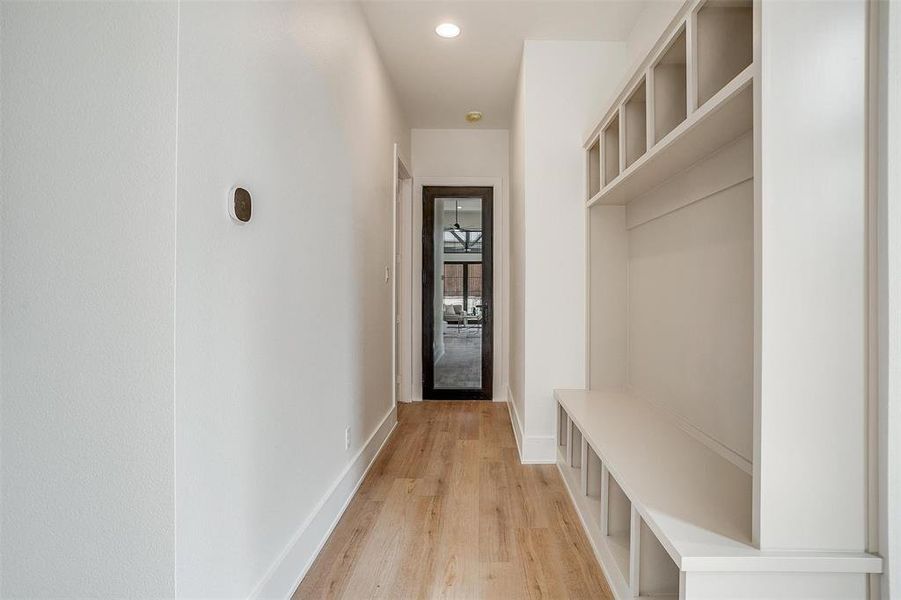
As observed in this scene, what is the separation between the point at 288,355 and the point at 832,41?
5.43 feet

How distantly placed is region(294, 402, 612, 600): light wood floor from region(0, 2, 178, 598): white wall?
86 cm

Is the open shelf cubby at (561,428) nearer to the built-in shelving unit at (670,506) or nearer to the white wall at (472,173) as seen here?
the built-in shelving unit at (670,506)

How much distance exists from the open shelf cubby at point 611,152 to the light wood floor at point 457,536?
163cm

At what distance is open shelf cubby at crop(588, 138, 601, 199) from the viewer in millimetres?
2564

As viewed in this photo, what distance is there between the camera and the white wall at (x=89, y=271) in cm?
94

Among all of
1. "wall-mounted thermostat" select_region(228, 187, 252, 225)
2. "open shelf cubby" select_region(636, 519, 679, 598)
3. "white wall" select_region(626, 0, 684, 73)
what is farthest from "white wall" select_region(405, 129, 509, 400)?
"wall-mounted thermostat" select_region(228, 187, 252, 225)

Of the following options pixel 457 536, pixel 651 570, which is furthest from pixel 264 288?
pixel 651 570

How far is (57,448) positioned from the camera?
0.95 m

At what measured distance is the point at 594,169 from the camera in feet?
8.70

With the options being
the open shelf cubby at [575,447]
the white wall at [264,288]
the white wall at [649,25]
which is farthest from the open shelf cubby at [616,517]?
the white wall at [649,25]

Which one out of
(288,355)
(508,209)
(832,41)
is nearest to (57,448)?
(288,355)

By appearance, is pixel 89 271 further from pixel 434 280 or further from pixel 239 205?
pixel 434 280

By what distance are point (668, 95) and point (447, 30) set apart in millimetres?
1522

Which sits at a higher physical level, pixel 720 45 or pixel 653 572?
pixel 720 45
